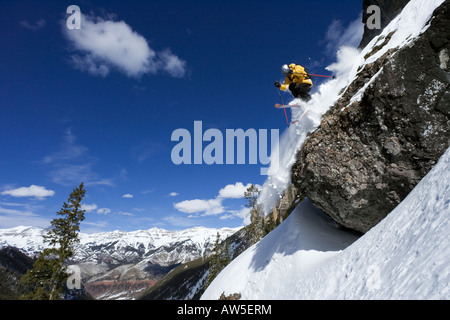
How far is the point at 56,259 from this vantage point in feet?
70.5

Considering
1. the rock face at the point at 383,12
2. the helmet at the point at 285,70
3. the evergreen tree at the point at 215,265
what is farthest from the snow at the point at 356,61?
the evergreen tree at the point at 215,265

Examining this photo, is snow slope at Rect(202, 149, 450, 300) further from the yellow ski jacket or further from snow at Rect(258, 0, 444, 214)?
the yellow ski jacket

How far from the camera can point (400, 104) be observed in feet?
29.3

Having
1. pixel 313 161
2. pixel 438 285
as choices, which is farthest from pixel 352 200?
pixel 438 285

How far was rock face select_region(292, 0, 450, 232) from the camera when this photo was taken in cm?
848

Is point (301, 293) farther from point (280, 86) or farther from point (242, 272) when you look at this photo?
point (280, 86)

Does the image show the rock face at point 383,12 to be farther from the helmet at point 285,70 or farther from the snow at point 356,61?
the helmet at point 285,70

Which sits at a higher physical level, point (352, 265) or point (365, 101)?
point (365, 101)

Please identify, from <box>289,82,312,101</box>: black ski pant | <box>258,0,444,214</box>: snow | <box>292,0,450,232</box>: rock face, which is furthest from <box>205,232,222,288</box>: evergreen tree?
<box>292,0,450,232</box>: rock face
